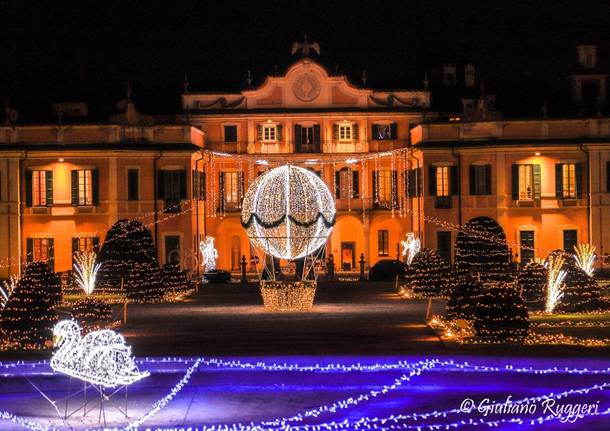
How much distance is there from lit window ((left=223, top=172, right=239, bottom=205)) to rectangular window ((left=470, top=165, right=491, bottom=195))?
41.7 feet

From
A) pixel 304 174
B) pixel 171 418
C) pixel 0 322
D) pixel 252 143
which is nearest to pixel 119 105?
pixel 252 143

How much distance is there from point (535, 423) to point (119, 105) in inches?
1966

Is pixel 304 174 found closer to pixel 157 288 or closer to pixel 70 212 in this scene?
pixel 157 288

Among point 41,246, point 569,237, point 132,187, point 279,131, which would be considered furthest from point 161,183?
point 569,237

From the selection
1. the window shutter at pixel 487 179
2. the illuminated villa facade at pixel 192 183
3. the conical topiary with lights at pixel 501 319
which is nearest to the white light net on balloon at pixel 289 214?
the conical topiary with lights at pixel 501 319

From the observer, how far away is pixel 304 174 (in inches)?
1624

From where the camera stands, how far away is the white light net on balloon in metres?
40.5

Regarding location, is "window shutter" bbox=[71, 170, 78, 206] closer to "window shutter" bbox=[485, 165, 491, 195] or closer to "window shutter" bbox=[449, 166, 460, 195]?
"window shutter" bbox=[449, 166, 460, 195]

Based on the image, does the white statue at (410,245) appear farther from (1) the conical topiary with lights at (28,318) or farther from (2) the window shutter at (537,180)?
(1) the conical topiary with lights at (28,318)

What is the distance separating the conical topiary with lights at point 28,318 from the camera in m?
30.0

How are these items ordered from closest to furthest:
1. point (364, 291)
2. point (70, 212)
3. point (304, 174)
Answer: point (304, 174) < point (364, 291) < point (70, 212)

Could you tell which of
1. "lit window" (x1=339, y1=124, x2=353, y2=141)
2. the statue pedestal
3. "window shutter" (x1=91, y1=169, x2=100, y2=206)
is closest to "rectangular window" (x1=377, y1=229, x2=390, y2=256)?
"lit window" (x1=339, y1=124, x2=353, y2=141)

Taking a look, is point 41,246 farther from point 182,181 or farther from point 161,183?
point 182,181

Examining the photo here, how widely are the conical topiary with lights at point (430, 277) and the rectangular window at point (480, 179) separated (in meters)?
15.2
